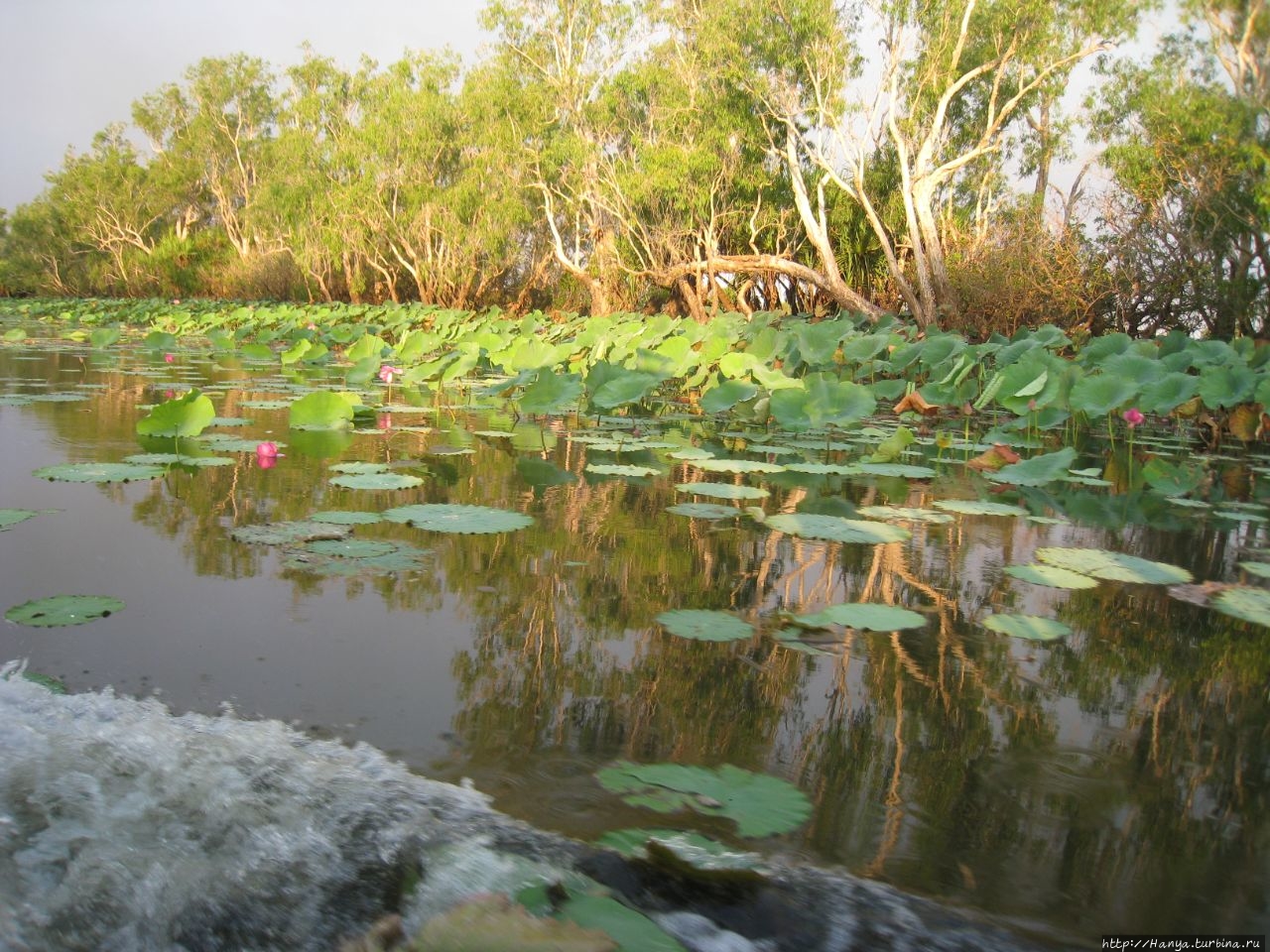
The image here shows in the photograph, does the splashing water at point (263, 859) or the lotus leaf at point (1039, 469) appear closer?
the splashing water at point (263, 859)

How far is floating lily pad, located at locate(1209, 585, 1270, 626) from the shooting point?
62.2 inches

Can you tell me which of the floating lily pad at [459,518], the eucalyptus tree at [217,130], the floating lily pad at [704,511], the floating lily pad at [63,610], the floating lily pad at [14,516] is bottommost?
the floating lily pad at [63,610]

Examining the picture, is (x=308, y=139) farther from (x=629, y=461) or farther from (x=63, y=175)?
(x=63, y=175)

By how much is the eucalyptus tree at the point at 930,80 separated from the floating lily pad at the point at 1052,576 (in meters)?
9.35

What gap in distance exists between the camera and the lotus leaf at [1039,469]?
2.61 meters

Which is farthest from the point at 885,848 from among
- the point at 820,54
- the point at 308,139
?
the point at 308,139

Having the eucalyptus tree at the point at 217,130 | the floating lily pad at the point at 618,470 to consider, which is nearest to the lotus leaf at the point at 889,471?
the floating lily pad at the point at 618,470

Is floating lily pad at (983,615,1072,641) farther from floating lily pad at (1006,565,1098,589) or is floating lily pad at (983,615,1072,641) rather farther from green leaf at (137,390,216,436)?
green leaf at (137,390,216,436)

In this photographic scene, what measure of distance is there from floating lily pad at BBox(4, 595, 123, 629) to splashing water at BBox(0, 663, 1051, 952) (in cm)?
36

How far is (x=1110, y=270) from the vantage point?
9156 millimetres

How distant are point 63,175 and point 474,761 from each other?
45.0 meters

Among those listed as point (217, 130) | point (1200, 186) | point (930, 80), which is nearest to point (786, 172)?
point (930, 80)

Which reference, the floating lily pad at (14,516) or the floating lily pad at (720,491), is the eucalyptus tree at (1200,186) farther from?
the floating lily pad at (14,516)

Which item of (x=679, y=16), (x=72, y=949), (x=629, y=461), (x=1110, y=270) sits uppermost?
(x=679, y=16)
